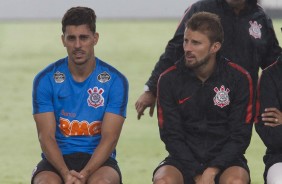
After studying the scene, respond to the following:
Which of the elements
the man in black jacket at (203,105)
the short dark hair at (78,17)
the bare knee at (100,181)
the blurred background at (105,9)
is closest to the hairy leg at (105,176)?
the bare knee at (100,181)

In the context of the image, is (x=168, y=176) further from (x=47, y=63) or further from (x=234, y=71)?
(x=47, y=63)

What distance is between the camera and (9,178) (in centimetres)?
721

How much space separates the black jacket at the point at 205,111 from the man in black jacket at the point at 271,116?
77 millimetres

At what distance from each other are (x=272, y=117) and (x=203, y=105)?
0.45 m

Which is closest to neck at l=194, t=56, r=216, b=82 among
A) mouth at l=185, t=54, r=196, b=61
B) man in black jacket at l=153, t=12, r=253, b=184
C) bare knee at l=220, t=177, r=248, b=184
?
man in black jacket at l=153, t=12, r=253, b=184

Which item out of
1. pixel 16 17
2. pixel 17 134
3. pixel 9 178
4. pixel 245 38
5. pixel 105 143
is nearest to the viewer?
pixel 105 143

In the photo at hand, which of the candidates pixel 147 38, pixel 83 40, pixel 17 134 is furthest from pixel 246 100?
pixel 147 38

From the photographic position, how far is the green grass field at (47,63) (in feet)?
25.6

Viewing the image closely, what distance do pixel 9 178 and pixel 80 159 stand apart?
1.73m

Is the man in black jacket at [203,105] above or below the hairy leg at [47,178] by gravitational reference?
above

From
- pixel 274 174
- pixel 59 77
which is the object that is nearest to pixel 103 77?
pixel 59 77

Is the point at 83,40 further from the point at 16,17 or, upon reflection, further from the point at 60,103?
the point at 16,17

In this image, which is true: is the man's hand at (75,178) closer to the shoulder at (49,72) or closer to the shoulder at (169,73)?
the shoulder at (49,72)

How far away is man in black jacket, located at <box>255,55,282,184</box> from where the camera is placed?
551 centimetres
